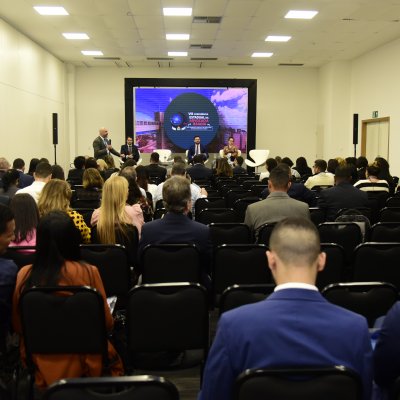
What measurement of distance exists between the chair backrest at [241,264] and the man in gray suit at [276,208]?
1087 millimetres

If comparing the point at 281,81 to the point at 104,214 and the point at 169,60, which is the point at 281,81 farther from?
the point at 104,214

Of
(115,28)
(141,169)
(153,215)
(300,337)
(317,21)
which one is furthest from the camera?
(115,28)

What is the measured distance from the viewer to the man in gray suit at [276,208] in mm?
4750

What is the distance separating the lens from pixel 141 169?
725 centimetres

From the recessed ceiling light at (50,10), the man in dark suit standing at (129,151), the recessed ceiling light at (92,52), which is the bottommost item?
the man in dark suit standing at (129,151)

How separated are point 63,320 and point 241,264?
148cm

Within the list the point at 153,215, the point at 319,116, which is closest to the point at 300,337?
the point at 153,215

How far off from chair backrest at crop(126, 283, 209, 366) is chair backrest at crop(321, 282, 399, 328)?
0.66 metres

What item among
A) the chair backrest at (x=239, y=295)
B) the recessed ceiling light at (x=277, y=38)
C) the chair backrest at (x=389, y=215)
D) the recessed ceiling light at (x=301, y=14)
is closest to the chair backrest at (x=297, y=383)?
the chair backrest at (x=239, y=295)

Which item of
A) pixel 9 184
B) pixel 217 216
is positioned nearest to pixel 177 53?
pixel 9 184

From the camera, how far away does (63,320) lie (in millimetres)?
2553

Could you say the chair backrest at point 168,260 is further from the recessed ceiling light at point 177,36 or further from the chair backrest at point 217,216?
the recessed ceiling light at point 177,36

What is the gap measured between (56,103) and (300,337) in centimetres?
1675

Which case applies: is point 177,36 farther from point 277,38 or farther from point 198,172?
point 198,172
